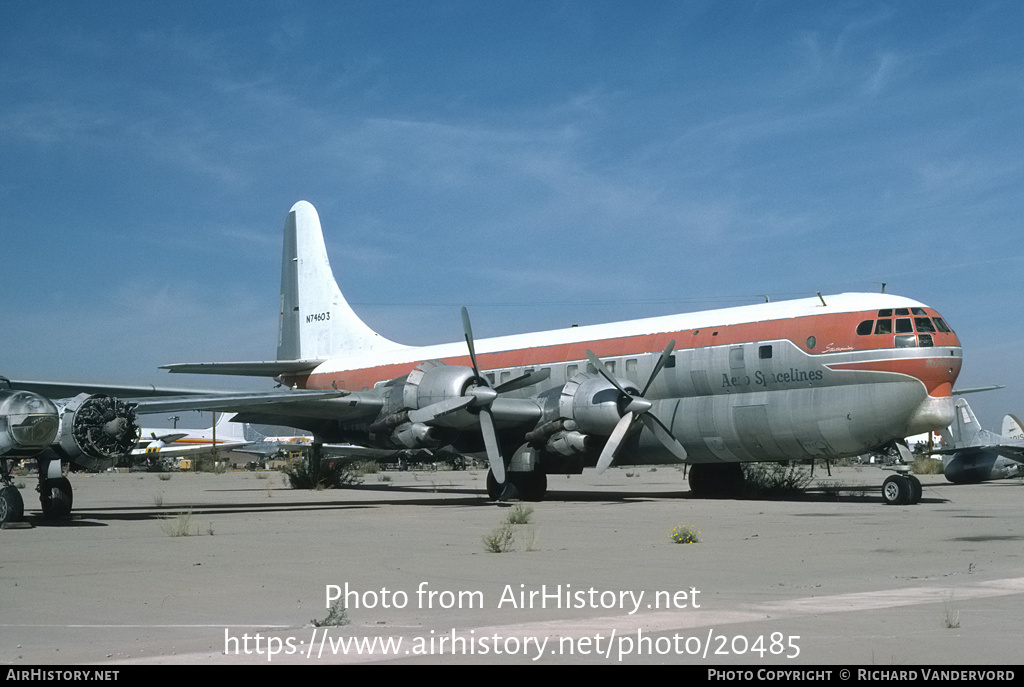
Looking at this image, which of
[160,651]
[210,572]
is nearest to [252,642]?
[160,651]

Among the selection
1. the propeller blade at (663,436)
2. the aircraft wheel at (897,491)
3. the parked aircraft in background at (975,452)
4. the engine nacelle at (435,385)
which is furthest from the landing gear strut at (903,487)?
the parked aircraft in background at (975,452)

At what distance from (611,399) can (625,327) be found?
4.04m

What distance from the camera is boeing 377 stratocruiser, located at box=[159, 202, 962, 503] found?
76.6ft

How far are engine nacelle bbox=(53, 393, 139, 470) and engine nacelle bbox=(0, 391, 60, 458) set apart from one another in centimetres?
65

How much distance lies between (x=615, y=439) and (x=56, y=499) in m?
12.6

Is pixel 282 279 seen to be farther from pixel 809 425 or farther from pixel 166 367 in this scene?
pixel 809 425

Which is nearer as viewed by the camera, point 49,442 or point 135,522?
point 49,442

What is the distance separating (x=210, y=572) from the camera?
12.4 m

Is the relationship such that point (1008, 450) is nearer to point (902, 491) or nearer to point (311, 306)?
point (902, 491)

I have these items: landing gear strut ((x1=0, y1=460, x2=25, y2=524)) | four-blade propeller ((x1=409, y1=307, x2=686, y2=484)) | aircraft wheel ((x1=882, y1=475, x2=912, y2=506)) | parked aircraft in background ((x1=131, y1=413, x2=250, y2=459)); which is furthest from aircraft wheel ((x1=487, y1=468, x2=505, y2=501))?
parked aircraft in background ((x1=131, y1=413, x2=250, y2=459))

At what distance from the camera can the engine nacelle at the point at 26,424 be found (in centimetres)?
1878

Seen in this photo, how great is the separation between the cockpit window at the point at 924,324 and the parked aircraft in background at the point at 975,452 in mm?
15516

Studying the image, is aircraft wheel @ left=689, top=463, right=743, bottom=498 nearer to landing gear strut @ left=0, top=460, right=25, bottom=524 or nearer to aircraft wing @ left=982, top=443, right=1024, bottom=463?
aircraft wing @ left=982, top=443, right=1024, bottom=463

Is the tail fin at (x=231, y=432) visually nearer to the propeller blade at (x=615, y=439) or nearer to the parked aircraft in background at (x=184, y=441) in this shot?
the parked aircraft in background at (x=184, y=441)
